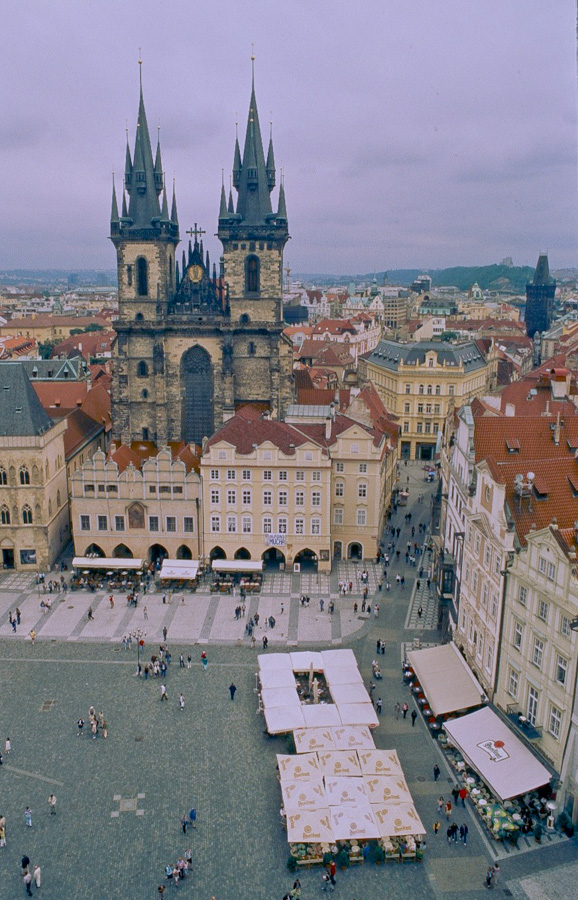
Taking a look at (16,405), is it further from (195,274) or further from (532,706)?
(532,706)

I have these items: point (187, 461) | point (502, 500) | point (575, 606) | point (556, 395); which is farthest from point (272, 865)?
point (556, 395)

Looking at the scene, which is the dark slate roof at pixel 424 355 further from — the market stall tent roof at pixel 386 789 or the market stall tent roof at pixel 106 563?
the market stall tent roof at pixel 386 789

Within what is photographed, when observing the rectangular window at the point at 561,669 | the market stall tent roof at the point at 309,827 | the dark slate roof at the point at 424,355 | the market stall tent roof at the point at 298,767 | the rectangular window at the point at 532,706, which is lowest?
the market stall tent roof at the point at 309,827

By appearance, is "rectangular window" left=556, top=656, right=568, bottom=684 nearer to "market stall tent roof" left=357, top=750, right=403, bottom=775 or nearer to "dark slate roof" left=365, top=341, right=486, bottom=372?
"market stall tent roof" left=357, top=750, right=403, bottom=775

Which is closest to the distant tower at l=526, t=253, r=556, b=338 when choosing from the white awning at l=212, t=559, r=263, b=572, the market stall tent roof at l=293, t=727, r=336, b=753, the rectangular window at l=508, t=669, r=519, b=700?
the white awning at l=212, t=559, r=263, b=572

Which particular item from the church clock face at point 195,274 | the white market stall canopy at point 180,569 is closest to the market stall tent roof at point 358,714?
the white market stall canopy at point 180,569

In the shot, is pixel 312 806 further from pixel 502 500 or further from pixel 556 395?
pixel 556 395
